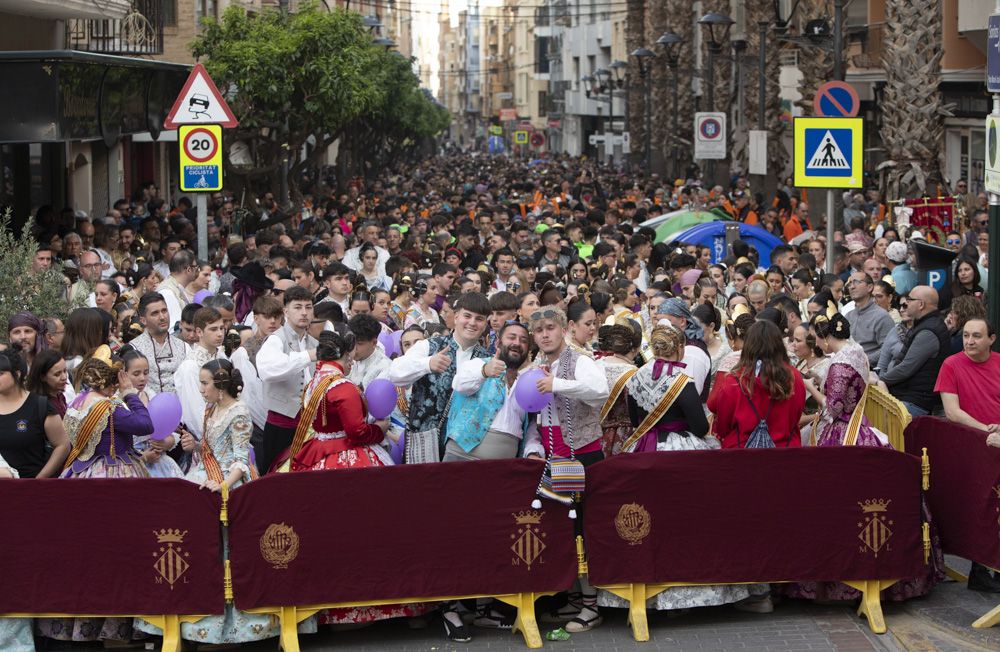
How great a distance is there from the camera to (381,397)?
8.03 meters

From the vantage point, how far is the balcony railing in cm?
2273

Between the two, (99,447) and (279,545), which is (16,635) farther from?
(279,545)

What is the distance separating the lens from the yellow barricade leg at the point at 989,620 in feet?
26.0

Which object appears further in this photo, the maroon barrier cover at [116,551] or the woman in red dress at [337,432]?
the woman in red dress at [337,432]

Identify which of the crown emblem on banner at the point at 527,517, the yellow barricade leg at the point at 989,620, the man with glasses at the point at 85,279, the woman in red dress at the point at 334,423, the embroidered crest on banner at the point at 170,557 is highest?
the man with glasses at the point at 85,279

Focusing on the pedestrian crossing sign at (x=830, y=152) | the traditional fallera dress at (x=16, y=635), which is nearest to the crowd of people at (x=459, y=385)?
the traditional fallera dress at (x=16, y=635)

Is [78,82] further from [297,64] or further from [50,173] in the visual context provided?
[297,64]

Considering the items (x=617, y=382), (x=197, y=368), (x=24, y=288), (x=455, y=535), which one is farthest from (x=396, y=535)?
(x=24, y=288)

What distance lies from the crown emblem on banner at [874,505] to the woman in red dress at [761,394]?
0.51 m

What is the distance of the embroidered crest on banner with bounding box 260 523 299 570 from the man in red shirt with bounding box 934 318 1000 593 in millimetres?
3893

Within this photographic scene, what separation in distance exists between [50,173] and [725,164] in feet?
81.1

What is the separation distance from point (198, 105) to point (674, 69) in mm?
23913

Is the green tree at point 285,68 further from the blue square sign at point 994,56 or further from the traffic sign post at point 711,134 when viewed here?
the blue square sign at point 994,56

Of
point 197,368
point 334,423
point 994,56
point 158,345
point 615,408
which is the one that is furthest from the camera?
point 994,56
